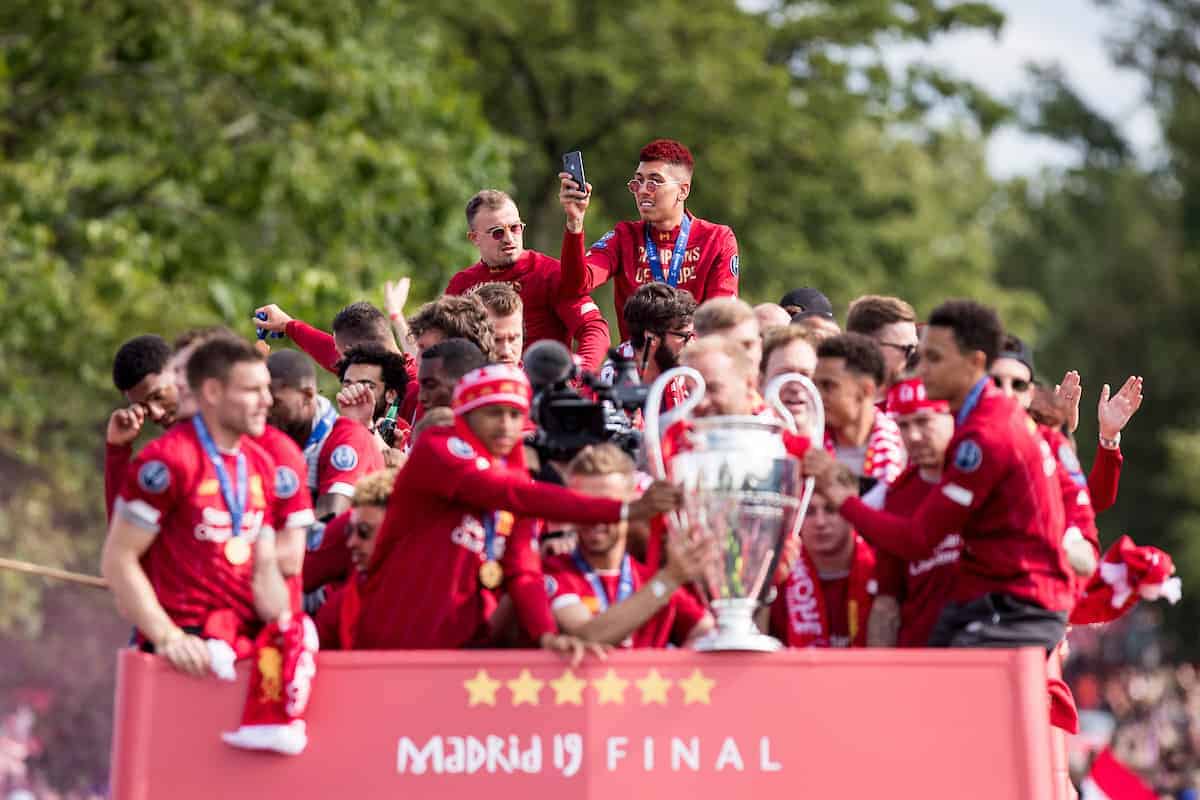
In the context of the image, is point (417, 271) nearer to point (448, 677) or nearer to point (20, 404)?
point (20, 404)

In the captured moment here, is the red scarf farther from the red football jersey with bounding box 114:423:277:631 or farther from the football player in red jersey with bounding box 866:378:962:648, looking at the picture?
the red football jersey with bounding box 114:423:277:631

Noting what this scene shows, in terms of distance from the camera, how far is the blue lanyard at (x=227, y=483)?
7668 millimetres

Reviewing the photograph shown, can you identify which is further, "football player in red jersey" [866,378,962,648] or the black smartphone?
the black smartphone

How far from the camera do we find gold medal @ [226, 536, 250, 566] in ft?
25.2

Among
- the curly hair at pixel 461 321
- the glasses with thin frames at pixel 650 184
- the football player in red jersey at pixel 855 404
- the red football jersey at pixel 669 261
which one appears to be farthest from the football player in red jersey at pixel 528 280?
the football player in red jersey at pixel 855 404

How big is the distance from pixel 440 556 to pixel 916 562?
1.80 m

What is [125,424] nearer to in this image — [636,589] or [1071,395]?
[636,589]

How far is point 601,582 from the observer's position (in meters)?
8.02

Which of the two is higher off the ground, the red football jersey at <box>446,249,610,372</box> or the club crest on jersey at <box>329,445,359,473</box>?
the red football jersey at <box>446,249,610,372</box>

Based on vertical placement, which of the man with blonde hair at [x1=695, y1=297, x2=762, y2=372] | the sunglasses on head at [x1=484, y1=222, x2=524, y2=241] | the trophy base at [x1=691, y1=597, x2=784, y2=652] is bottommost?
the trophy base at [x1=691, y1=597, x2=784, y2=652]

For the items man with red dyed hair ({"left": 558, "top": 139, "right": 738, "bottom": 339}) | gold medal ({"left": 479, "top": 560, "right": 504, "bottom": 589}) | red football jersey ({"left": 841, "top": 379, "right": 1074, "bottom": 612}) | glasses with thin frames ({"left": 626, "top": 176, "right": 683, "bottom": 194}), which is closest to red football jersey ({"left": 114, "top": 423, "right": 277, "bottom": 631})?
gold medal ({"left": 479, "top": 560, "right": 504, "bottom": 589})

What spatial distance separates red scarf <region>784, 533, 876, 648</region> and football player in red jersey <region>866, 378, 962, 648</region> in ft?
0.39

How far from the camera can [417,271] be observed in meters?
25.3

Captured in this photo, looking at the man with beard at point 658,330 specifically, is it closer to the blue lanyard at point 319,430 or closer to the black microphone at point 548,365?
the blue lanyard at point 319,430
